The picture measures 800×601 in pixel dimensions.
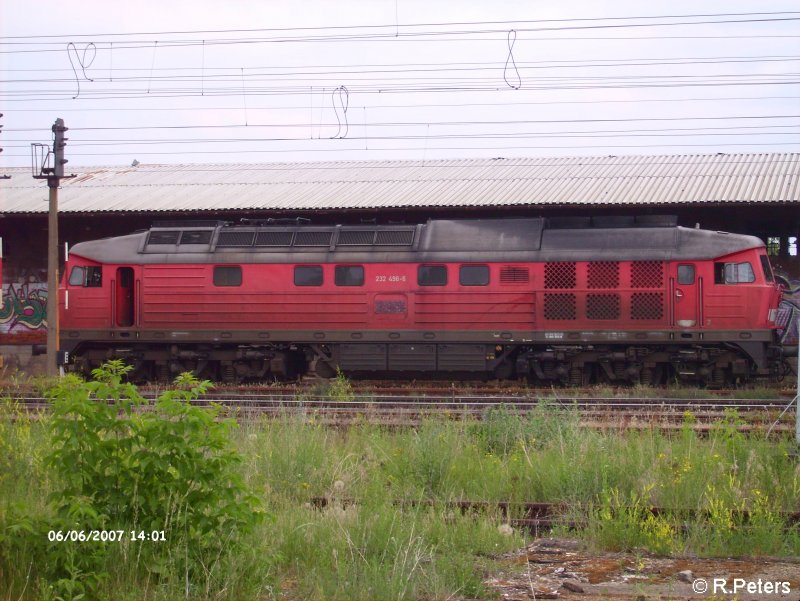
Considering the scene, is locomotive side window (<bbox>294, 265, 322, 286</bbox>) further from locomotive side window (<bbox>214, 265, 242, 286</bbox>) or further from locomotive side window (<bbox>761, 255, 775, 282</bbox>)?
locomotive side window (<bbox>761, 255, 775, 282</bbox>)

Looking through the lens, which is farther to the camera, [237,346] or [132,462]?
[237,346]

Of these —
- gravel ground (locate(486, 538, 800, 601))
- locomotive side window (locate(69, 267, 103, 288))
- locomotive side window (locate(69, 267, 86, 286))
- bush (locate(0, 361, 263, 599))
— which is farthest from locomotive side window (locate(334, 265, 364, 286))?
bush (locate(0, 361, 263, 599))

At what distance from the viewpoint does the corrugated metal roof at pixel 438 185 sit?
23969 mm

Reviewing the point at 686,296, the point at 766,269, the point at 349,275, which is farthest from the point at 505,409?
the point at 766,269

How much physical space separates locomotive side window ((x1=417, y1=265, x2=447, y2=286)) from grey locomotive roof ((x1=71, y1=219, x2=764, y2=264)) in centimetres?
21

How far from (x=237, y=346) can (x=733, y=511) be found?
15.7m

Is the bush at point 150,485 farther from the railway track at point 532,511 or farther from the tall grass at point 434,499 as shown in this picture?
the railway track at point 532,511

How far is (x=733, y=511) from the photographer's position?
838cm

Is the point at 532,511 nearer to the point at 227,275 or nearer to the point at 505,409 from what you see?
the point at 505,409

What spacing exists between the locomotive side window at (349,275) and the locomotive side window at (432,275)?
4.51 feet

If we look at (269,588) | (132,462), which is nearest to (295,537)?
(269,588)

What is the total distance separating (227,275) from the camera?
21766 millimetres

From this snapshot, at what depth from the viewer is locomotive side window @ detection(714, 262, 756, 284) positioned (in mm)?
19547

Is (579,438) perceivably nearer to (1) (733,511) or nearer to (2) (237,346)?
(1) (733,511)
